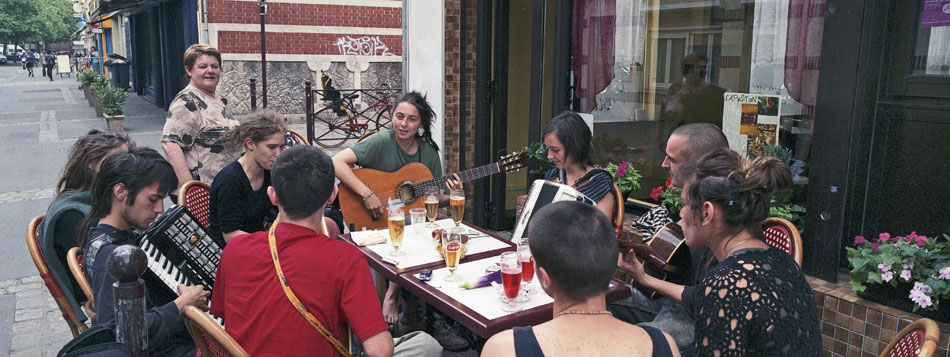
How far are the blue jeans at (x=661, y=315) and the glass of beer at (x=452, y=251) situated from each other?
28.9 inches

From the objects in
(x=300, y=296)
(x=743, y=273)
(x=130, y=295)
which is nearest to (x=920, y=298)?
(x=743, y=273)

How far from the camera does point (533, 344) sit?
4.73ft

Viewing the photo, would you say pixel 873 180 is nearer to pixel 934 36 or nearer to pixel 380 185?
pixel 934 36

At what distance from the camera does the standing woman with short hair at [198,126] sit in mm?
4211

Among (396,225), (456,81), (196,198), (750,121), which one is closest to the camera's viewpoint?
(396,225)

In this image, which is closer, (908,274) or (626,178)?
(908,274)

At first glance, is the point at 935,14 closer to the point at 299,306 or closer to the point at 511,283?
the point at 511,283

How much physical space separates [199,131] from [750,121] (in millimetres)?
3571

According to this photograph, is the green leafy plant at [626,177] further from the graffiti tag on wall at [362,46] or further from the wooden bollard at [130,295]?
the graffiti tag on wall at [362,46]

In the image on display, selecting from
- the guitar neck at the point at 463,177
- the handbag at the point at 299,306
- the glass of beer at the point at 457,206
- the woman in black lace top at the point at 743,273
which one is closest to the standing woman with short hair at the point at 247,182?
the glass of beer at the point at 457,206

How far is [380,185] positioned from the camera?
4.39 meters

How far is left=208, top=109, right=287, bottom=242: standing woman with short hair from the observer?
3.35 metres

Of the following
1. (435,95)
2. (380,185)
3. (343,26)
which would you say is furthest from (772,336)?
(343,26)

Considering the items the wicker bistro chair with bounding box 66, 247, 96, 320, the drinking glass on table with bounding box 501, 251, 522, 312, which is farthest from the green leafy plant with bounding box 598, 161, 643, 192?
the wicker bistro chair with bounding box 66, 247, 96, 320
